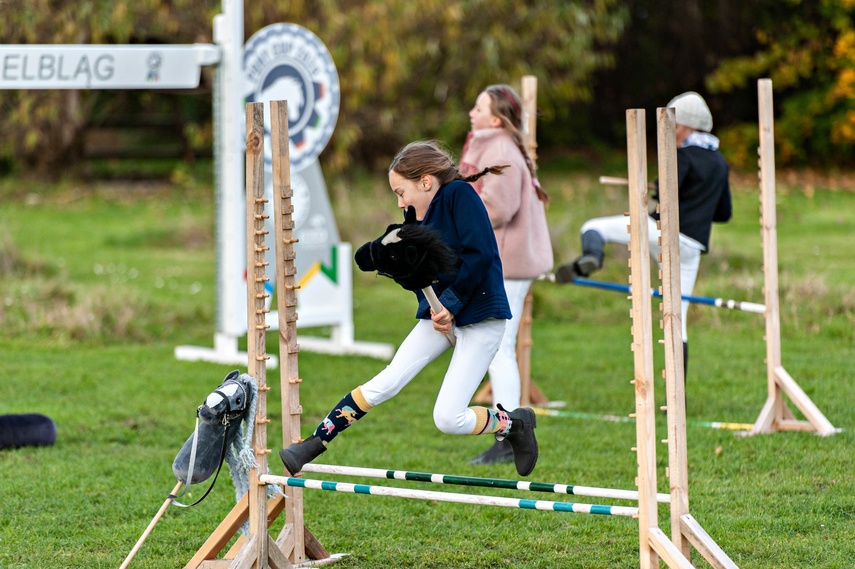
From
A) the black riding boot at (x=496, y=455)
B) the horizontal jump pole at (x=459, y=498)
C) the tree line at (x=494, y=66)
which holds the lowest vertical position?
the black riding boot at (x=496, y=455)

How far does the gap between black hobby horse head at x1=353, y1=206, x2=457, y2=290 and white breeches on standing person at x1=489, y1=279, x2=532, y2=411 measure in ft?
7.01

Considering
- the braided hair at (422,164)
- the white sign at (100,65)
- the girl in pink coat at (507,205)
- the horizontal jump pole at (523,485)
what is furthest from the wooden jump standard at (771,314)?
the white sign at (100,65)

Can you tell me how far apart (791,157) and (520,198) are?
17814 millimetres

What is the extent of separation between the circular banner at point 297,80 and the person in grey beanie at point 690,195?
2792 millimetres

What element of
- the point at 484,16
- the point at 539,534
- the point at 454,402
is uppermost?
the point at 484,16

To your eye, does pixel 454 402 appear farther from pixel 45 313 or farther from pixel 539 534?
pixel 45 313

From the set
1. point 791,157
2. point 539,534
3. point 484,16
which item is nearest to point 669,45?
point 791,157

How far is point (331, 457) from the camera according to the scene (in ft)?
21.2

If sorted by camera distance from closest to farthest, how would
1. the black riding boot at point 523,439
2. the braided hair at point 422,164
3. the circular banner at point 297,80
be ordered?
the braided hair at point 422,164 → the black riding boot at point 523,439 → the circular banner at point 297,80

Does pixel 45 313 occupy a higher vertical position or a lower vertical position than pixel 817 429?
higher

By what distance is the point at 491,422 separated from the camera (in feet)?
15.3

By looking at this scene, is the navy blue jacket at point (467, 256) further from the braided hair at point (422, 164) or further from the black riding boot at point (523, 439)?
the black riding boot at point (523, 439)

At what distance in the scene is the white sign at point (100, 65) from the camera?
280 inches

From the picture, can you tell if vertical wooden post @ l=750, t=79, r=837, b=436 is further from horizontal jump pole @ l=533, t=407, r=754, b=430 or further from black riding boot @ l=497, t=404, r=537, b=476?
black riding boot @ l=497, t=404, r=537, b=476
